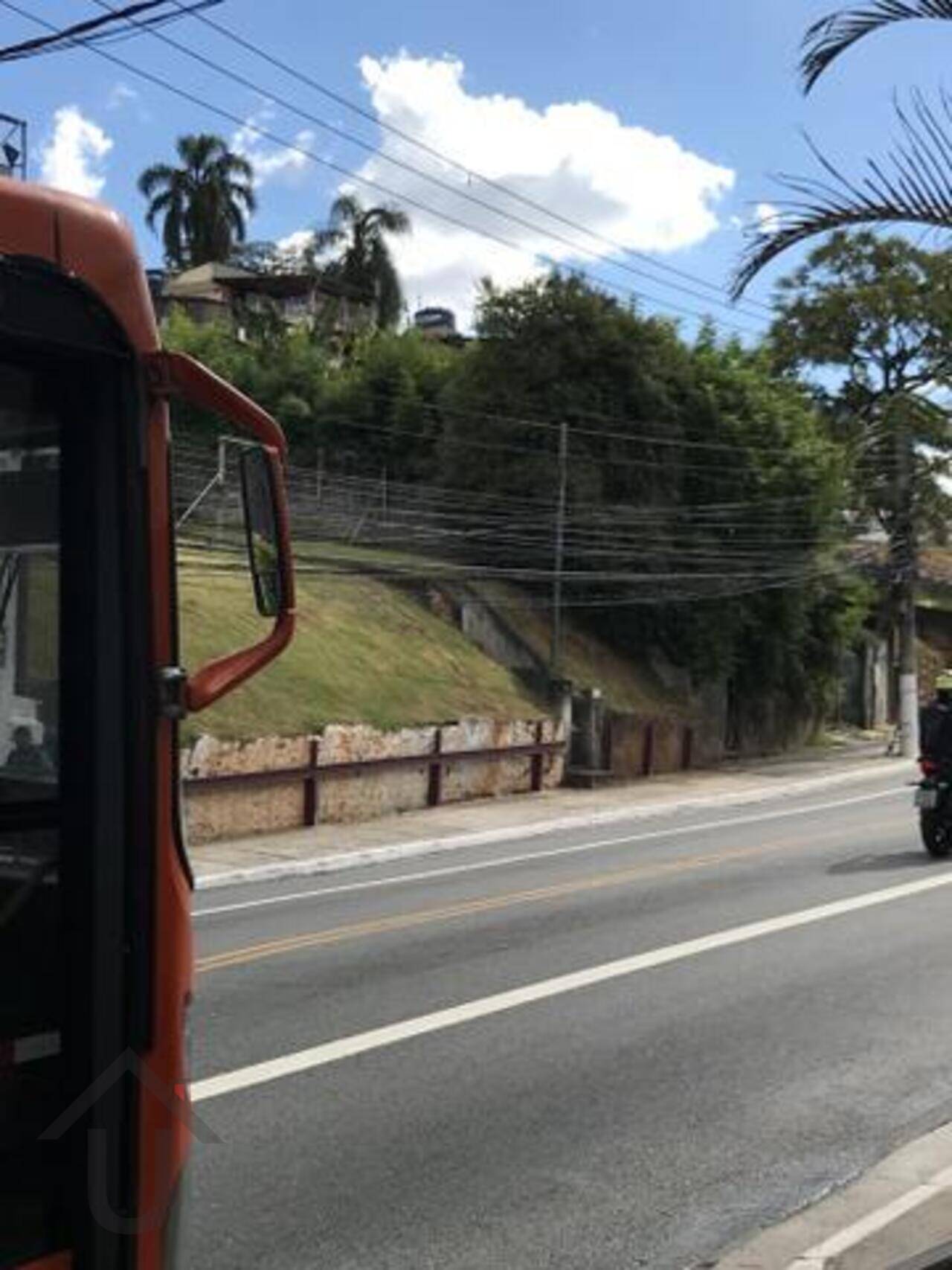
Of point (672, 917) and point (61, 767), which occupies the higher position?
point (61, 767)

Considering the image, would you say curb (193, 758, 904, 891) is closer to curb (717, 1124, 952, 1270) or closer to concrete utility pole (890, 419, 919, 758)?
concrete utility pole (890, 419, 919, 758)

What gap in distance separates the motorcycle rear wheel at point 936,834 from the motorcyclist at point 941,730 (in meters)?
0.55

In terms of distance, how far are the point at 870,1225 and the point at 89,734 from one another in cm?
345

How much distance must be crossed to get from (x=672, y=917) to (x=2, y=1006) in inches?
374

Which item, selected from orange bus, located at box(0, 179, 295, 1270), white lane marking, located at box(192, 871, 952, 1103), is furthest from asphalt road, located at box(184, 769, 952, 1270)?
orange bus, located at box(0, 179, 295, 1270)

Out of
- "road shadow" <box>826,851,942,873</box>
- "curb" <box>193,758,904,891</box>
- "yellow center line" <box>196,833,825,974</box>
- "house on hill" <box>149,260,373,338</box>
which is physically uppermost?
"house on hill" <box>149,260,373,338</box>

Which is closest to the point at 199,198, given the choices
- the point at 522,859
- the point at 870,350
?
the point at 870,350

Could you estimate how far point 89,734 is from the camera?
3340 millimetres

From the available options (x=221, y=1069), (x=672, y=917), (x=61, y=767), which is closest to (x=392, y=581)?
(x=672, y=917)

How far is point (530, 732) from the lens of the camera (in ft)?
94.4

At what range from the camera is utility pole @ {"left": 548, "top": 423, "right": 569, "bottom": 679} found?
3219cm

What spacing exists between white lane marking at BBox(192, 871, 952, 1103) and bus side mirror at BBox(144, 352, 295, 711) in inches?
165

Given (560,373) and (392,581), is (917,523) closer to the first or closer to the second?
(560,373)

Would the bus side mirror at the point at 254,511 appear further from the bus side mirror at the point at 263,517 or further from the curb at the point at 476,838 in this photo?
the curb at the point at 476,838
